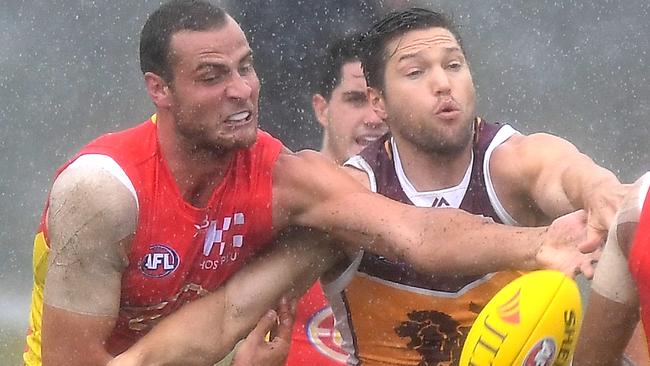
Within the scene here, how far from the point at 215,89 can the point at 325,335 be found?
1.44 m

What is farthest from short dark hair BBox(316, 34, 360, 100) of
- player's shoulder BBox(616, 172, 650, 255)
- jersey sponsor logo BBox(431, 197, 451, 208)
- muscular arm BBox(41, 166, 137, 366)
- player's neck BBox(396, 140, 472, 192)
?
player's shoulder BBox(616, 172, 650, 255)

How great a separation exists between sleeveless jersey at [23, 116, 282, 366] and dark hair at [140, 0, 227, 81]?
0.20 meters

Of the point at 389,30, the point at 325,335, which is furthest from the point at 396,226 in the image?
the point at 325,335

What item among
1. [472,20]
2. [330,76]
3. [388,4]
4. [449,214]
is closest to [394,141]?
[449,214]

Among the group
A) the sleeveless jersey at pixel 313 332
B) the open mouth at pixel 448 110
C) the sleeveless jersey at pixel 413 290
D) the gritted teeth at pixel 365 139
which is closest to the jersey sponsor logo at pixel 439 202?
the sleeveless jersey at pixel 413 290

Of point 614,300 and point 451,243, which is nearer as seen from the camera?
point 614,300

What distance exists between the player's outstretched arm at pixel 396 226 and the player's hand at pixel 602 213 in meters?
0.16

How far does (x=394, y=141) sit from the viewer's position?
4.49 metres

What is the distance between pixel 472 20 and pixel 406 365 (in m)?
5.64

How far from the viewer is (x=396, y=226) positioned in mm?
4121

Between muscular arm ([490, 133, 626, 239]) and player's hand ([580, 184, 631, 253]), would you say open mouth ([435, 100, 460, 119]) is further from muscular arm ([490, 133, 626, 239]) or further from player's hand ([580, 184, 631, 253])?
player's hand ([580, 184, 631, 253])

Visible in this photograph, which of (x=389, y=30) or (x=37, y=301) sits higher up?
(x=389, y=30)

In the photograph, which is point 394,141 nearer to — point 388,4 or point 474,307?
point 474,307

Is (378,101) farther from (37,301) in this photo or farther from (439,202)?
(37,301)
